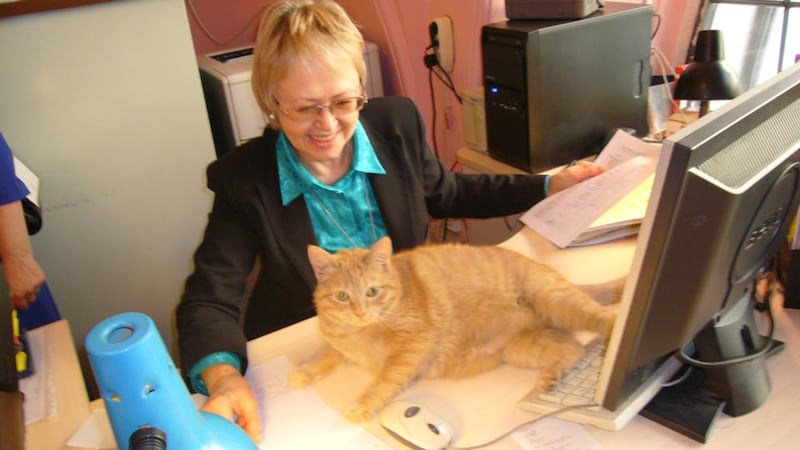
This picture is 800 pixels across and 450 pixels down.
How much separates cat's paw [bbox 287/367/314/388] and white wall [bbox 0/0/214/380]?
125cm

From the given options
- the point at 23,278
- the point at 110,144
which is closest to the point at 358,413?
the point at 23,278

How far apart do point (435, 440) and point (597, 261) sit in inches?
22.4

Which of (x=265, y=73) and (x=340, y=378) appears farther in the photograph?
(x=265, y=73)

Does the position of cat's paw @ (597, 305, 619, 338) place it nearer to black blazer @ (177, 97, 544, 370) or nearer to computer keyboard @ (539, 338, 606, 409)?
computer keyboard @ (539, 338, 606, 409)

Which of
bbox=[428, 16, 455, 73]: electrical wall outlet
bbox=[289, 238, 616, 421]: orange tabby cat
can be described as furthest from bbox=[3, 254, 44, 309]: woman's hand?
bbox=[428, 16, 455, 73]: electrical wall outlet

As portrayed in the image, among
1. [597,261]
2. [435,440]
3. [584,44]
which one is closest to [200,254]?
[435,440]

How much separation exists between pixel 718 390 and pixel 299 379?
62cm

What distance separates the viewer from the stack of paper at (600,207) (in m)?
1.30

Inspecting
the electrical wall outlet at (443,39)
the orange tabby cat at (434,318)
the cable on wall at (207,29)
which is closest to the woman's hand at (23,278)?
the orange tabby cat at (434,318)

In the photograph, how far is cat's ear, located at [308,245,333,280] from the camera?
3.17 ft

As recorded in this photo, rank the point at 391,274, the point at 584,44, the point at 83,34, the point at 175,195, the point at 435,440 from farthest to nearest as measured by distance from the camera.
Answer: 1. the point at 175,195
2. the point at 83,34
3. the point at 584,44
4. the point at 391,274
5. the point at 435,440

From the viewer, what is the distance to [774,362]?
36.8 inches

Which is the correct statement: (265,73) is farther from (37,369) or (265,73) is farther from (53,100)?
(53,100)

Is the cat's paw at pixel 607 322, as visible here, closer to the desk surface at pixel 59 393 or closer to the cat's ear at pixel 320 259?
the cat's ear at pixel 320 259
